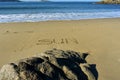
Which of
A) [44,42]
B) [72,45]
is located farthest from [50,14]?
[72,45]

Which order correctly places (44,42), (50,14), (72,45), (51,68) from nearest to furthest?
1. (51,68)
2. (72,45)
3. (44,42)
4. (50,14)

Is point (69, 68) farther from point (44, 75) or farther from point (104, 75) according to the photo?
point (104, 75)

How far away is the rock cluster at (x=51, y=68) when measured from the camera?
17.3 ft

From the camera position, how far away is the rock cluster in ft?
17.3

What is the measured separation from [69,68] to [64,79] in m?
0.25

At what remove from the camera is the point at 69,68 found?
19.0ft

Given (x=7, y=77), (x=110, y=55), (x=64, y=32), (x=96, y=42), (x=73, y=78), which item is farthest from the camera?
(x=64, y=32)

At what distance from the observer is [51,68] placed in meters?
5.57

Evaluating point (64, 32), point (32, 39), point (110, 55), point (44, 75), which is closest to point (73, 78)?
point (44, 75)

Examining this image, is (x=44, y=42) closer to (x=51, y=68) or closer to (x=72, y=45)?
(x=72, y=45)

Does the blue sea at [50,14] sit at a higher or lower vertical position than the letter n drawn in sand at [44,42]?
lower

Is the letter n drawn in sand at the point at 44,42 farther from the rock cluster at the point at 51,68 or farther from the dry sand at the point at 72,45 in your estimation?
the rock cluster at the point at 51,68

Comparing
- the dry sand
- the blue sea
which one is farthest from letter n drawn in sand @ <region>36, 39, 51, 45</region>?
the blue sea

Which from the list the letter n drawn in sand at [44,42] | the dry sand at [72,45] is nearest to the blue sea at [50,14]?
the dry sand at [72,45]
